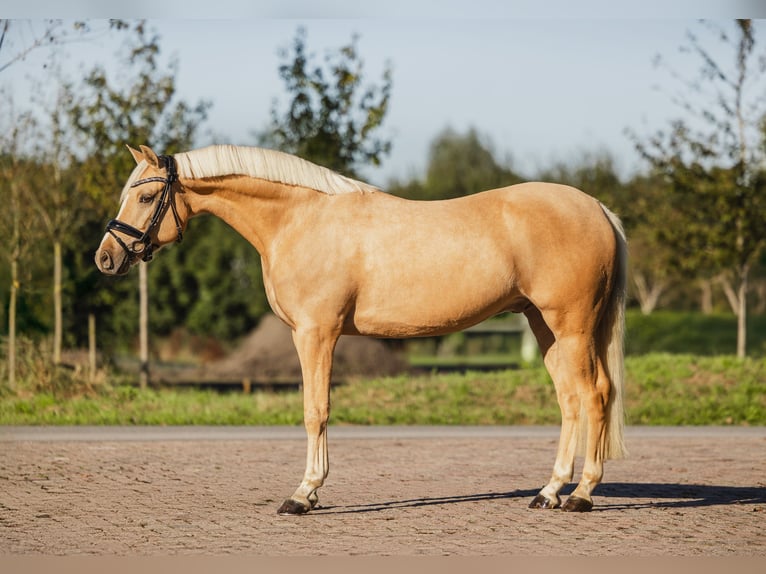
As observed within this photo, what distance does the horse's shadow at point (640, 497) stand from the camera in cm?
779

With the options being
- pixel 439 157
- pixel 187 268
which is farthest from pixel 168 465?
pixel 439 157

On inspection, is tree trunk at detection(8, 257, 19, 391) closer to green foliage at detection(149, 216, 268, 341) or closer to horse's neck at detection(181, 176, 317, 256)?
horse's neck at detection(181, 176, 317, 256)

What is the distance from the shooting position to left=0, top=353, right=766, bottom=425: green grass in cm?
1409

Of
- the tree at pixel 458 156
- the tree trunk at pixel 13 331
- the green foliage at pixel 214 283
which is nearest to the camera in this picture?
the tree trunk at pixel 13 331

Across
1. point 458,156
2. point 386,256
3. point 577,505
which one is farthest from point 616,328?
point 458,156

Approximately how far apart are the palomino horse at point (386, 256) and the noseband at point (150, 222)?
1 cm

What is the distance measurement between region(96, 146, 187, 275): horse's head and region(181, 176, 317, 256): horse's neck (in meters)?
0.19

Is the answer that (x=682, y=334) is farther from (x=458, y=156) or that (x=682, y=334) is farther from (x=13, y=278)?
(x=458, y=156)

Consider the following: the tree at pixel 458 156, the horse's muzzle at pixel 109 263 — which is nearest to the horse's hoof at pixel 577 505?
the horse's muzzle at pixel 109 263

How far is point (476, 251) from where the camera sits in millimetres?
7441

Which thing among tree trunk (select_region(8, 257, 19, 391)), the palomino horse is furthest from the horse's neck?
tree trunk (select_region(8, 257, 19, 391))

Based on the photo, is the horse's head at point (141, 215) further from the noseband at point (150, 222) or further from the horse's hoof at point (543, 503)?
the horse's hoof at point (543, 503)

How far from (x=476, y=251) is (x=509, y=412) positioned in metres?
7.48

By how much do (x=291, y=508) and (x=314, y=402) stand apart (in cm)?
78
